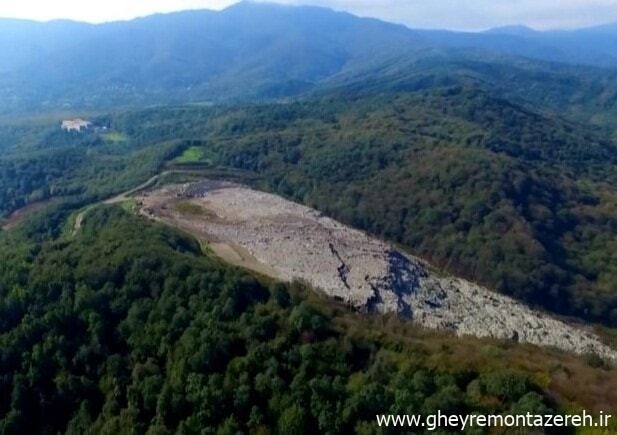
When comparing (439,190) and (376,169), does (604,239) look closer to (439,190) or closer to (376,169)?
(439,190)

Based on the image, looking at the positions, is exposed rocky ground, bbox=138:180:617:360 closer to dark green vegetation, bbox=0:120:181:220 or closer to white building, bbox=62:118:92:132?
dark green vegetation, bbox=0:120:181:220

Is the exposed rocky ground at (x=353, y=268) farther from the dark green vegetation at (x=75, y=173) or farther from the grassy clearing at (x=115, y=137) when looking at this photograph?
the grassy clearing at (x=115, y=137)

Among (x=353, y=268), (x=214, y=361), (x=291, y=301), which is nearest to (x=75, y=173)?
(x=353, y=268)

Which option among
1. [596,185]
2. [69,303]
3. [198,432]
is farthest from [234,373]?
[596,185]

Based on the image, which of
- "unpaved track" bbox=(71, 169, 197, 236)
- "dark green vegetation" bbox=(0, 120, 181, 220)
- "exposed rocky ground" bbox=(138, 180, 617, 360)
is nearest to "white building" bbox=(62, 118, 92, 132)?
"dark green vegetation" bbox=(0, 120, 181, 220)

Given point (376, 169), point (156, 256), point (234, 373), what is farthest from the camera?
point (376, 169)

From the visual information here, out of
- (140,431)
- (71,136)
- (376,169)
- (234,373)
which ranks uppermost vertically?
(234,373)

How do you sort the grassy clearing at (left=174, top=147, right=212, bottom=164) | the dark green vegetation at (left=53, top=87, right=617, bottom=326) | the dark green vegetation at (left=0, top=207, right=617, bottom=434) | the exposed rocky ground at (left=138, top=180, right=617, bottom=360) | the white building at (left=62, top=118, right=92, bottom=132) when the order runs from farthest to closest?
the white building at (left=62, top=118, right=92, bottom=132)
the grassy clearing at (left=174, top=147, right=212, bottom=164)
the dark green vegetation at (left=53, top=87, right=617, bottom=326)
the exposed rocky ground at (left=138, top=180, right=617, bottom=360)
the dark green vegetation at (left=0, top=207, right=617, bottom=434)

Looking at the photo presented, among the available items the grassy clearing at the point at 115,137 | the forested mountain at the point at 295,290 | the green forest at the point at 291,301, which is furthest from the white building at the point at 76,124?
the green forest at the point at 291,301
